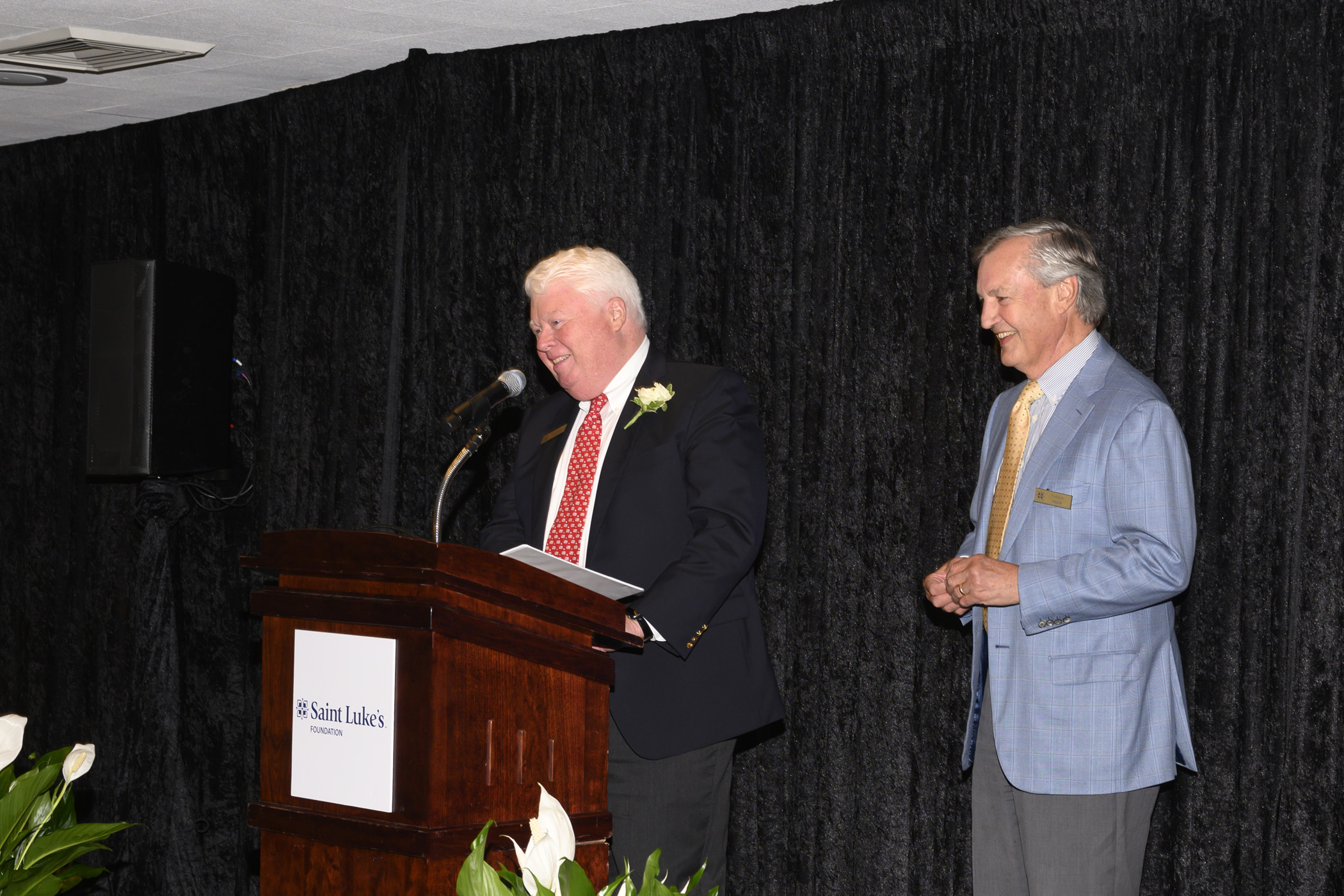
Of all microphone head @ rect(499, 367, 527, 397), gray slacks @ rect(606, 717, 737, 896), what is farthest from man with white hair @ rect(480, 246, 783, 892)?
microphone head @ rect(499, 367, 527, 397)

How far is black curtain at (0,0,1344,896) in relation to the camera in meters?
2.89

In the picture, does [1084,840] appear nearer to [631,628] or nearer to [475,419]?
[631,628]

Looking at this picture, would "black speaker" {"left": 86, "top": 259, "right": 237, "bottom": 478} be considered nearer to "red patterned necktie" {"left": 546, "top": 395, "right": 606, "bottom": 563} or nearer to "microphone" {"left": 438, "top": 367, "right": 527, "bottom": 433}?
"red patterned necktie" {"left": 546, "top": 395, "right": 606, "bottom": 563}

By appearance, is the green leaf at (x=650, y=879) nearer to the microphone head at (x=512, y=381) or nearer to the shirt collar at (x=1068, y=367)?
the microphone head at (x=512, y=381)

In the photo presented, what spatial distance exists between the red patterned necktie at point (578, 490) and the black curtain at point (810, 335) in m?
1.01

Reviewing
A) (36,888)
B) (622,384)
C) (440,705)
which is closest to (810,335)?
(622,384)

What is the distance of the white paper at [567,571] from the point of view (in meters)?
2.10

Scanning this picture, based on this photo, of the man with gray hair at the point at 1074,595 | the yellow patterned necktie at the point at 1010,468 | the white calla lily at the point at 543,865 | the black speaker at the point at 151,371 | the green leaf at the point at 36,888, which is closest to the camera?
the white calla lily at the point at 543,865

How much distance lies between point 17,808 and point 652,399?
1.33 meters

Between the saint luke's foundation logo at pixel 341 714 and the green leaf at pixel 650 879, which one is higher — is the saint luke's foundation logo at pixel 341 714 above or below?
above

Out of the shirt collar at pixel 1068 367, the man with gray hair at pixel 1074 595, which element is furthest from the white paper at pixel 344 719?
the shirt collar at pixel 1068 367

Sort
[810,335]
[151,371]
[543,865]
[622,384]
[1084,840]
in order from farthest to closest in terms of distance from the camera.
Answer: [151,371]
[810,335]
[622,384]
[1084,840]
[543,865]

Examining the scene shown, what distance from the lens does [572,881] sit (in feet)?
4.33

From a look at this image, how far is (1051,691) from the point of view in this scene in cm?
238
